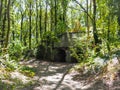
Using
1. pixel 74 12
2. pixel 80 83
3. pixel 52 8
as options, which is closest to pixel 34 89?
pixel 80 83

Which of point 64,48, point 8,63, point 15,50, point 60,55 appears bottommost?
point 60,55

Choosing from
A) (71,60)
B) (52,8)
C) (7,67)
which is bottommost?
(71,60)

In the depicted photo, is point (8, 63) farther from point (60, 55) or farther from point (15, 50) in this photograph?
point (60, 55)

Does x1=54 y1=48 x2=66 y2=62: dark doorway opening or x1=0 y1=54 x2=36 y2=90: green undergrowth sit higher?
x1=0 y1=54 x2=36 y2=90: green undergrowth

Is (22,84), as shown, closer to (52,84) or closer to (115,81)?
(52,84)

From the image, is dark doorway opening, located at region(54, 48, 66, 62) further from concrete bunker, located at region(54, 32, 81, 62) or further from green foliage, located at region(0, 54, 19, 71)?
green foliage, located at region(0, 54, 19, 71)

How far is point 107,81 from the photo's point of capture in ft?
36.9

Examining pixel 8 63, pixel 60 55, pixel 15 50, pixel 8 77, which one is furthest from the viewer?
pixel 60 55

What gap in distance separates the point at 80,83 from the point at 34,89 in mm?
2871

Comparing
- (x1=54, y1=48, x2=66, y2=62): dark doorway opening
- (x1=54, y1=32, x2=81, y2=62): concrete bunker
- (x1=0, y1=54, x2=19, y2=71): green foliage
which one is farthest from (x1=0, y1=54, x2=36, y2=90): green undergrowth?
(x1=54, y1=48, x2=66, y2=62): dark doorway opening

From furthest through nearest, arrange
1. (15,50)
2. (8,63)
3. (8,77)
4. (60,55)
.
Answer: (60,55) < (15,50) < (8,63) < (8,77)

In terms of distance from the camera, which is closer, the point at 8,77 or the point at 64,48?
the point at 8,77

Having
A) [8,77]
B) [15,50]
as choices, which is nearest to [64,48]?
[15,50]

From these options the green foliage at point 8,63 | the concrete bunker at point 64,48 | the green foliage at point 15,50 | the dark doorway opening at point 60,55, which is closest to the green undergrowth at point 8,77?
the green foliage at point 8,63
